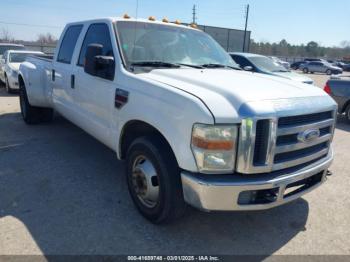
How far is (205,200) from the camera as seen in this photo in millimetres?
2566

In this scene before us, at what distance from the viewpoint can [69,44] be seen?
5.01 meters

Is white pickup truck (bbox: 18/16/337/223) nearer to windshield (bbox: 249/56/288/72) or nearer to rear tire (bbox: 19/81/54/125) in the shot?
rear tire (bbox: 19/81/54/125)

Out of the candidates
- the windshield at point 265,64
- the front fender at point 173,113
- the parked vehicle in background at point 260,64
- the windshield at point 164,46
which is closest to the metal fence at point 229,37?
the windshield at point 265,64

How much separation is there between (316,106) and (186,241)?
1.71 meters

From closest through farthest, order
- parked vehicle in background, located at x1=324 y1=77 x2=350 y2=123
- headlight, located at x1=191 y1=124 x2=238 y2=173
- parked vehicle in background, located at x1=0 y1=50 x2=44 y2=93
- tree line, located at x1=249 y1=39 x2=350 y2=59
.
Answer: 1. headlight, located at x1=191 y1=124 x2=238 y2=173
2. parked vehicle in background, located at x1=324 y1=77 x2=350 y2=123
3. parked vehicle in background, located at x1=0 y1=50 x2=44 y2=93
4. tree line, located at x1=249 y1=39 x2=350 y2=59

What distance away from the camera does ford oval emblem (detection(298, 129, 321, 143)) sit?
2818mm

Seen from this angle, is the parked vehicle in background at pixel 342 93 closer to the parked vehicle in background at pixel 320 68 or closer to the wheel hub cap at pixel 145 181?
the wheel hub cap at pixel 145 181

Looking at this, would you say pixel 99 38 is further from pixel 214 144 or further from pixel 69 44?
pixel 214 144

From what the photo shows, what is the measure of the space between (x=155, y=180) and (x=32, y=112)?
4.70 meters

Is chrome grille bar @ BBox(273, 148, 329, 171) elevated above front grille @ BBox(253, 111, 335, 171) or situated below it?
below

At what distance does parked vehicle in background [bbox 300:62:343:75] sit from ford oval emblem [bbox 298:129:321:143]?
38084mm

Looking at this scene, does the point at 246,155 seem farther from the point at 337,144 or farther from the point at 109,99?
the point at 337,144

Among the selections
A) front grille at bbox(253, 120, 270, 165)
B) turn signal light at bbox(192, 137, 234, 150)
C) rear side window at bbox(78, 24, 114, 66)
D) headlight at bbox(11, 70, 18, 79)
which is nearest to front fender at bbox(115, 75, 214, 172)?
turn signal light at bbox(192, 137, 234, 150)

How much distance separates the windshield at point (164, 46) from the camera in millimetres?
3647
